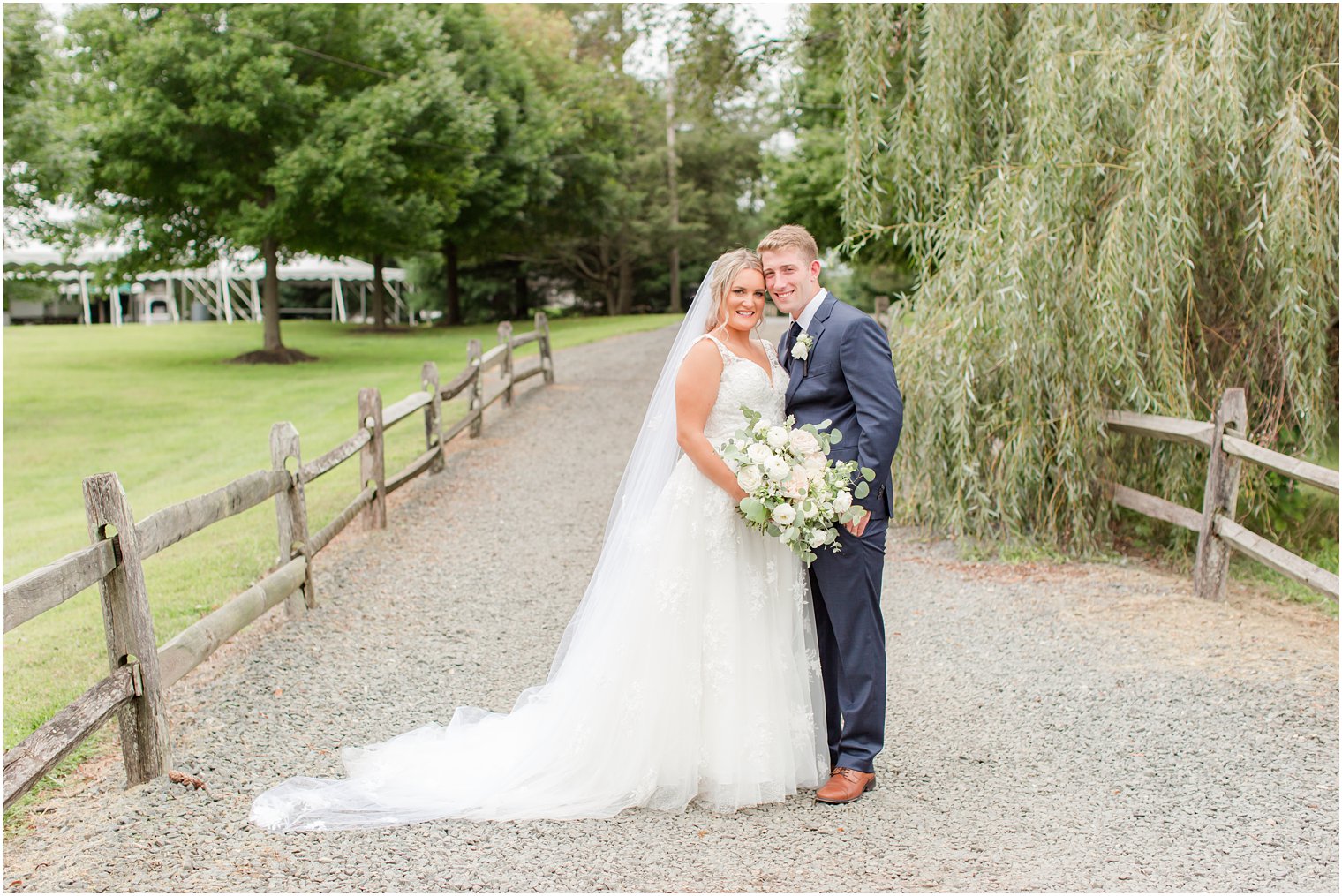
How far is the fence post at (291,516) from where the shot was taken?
6289mm

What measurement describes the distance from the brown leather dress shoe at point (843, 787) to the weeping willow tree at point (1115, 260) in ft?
13.5

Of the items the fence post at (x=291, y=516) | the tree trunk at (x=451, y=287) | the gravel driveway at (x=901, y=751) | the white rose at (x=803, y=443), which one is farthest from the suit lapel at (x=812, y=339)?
the tree trunk at (x=451, y=287)

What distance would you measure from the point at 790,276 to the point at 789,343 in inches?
13.0

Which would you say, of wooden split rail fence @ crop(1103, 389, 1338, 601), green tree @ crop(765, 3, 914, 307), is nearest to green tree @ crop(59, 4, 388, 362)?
green tree @ crop(765, 3, 914, 307)

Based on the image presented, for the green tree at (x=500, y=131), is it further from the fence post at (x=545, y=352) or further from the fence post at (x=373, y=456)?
the fence post at (x=373, y=456)

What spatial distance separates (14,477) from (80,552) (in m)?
11.0

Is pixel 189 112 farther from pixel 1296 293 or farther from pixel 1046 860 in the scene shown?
pixel 1046 860

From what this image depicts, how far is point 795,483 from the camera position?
3.79 m

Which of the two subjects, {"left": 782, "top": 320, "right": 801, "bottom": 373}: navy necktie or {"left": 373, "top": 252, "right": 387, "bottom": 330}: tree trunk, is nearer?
{"left": 782, "top": 320, "right": 801, "bottom": 373}: navy necktie

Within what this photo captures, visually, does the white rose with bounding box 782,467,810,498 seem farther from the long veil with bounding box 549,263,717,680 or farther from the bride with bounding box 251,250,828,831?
the long veil with bounding box 549,263,717,680

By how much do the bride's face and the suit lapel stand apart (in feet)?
0.67

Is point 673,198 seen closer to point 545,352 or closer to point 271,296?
point 271,296

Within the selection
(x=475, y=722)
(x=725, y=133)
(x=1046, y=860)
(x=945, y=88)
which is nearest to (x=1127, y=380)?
(x=945, y=88)

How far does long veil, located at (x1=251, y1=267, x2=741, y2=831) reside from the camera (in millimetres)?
3992
